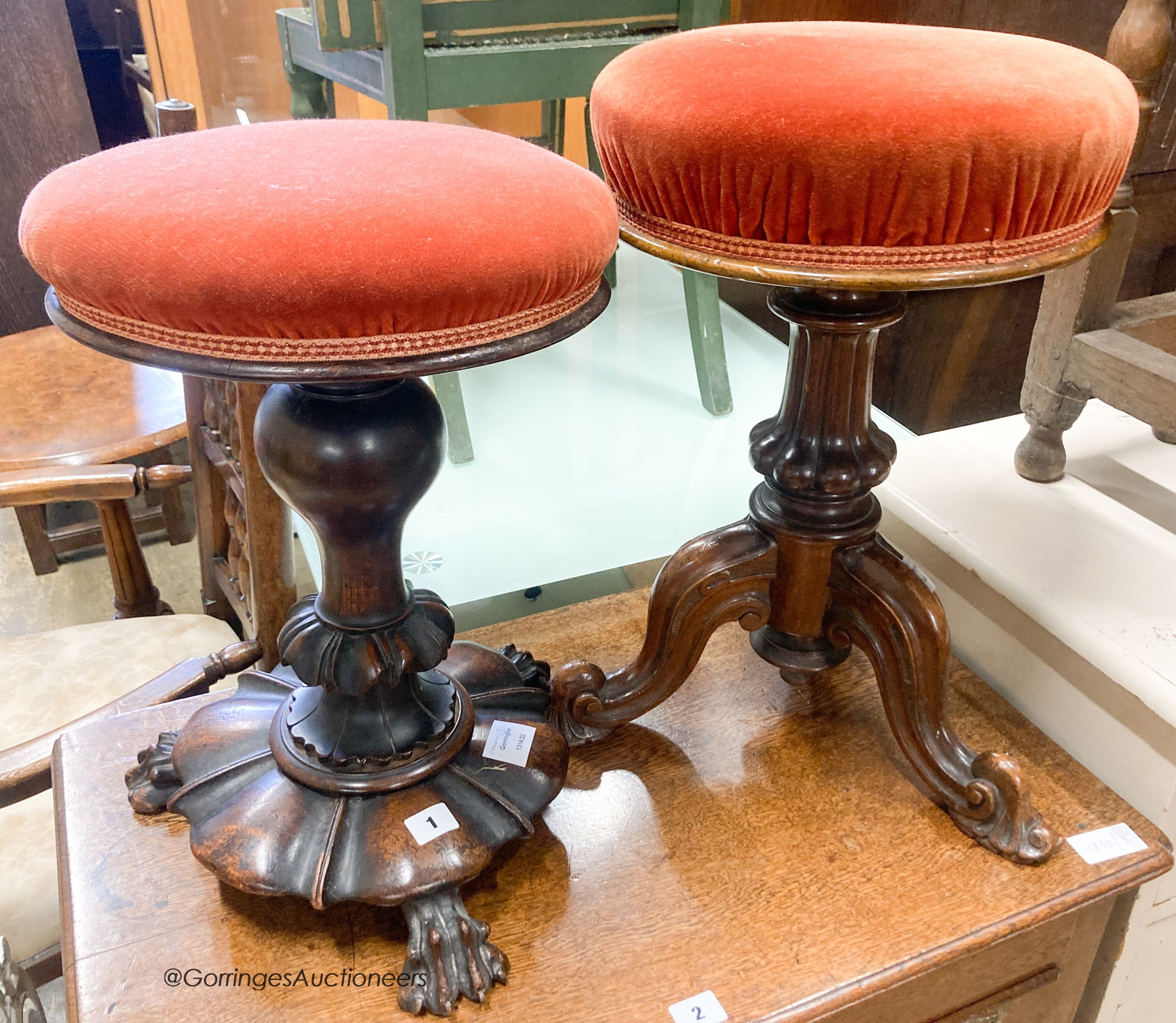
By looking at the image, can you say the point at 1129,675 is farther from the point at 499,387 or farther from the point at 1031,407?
the point at 499,387

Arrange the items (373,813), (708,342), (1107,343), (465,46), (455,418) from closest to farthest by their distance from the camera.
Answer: (373,813) → (1107,343) → (465,46) → (455,418) → (708,342)

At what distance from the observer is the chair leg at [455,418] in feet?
4.93

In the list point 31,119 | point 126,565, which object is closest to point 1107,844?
point 126,565

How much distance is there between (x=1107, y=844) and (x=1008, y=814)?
4.1 inches

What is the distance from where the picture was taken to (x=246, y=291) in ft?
1.57

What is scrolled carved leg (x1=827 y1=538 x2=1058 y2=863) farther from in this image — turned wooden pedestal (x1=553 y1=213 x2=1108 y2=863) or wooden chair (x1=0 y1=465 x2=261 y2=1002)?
wooden chair (x1=0 y1=465 x2=261 y2=1002)

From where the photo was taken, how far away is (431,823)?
75 centimetres

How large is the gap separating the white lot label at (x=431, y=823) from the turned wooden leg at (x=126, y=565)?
0.76 m

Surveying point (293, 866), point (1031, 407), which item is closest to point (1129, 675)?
point (1031, 407)

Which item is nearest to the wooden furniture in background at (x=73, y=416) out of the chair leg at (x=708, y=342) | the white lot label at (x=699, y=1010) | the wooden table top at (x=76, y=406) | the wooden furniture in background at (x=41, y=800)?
the wooden table top at (x=76, y=406)

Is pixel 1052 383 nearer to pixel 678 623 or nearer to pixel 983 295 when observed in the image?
pixel 678 623

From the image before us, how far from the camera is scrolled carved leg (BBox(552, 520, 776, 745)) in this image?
894mm

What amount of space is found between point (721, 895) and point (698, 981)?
0.27 ft

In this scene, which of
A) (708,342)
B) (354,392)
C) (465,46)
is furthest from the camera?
(708,342)
